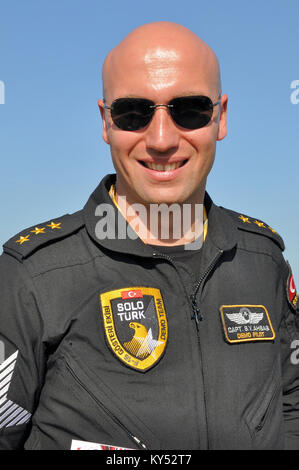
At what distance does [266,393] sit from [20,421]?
1594 mm

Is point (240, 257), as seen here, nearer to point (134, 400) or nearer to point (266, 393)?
point (266, 393)

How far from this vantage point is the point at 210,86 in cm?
345

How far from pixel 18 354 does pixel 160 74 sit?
6.32ft

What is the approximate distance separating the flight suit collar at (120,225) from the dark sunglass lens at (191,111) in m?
0.72

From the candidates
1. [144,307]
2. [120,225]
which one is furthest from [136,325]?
[120,225]

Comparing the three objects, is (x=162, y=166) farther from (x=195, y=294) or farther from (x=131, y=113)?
(x=195, y=294)

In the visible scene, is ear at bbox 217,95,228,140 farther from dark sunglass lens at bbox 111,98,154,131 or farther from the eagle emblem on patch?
the eagle emblem on patch

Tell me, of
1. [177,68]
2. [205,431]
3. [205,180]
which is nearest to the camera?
[205,431]

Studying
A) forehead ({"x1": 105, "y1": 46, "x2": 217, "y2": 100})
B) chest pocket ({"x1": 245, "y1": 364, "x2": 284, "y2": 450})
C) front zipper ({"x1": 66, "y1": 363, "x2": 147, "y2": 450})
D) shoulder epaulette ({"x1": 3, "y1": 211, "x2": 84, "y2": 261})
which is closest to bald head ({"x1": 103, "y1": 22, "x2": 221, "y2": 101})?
forehead ({"x1": 105, "y1": 46, "x2": 217, "y2": 100})

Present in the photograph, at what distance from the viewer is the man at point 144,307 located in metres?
3.09

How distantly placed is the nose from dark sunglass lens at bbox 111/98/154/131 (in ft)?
0.17

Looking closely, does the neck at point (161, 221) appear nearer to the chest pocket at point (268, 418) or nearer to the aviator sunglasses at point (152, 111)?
the aviator sunglasses at point (152, 111)

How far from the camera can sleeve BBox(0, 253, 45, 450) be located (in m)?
3.09
